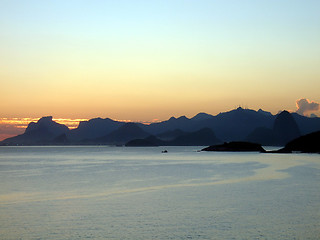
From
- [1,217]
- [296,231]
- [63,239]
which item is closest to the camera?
[63,239]

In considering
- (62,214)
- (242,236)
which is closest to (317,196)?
(242,236)

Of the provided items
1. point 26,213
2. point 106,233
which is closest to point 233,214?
point 106,233

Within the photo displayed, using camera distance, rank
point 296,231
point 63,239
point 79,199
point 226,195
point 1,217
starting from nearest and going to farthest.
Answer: point 63,239 → point 296,231 → point 1,217 → point 79,199 → point 226,195

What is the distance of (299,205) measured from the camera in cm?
4600

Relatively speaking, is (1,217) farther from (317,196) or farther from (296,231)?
(317,196)

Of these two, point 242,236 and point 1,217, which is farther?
point 1,217

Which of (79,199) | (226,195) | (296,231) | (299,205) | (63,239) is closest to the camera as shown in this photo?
(63,239)

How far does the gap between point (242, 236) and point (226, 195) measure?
81.5ft

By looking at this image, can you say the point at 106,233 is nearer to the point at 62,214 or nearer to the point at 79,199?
the point at 62,214

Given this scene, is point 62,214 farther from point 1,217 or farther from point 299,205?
point 299,205

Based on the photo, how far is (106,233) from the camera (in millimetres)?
32125

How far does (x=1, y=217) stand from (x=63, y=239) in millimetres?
11138

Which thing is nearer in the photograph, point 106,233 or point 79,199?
point 106,233

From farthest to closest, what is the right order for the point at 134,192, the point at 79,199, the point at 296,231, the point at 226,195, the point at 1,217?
the point at 134,192 < the point at 226,195 < the point at 79,199 < the point at 1,217 < the point at 296,231
